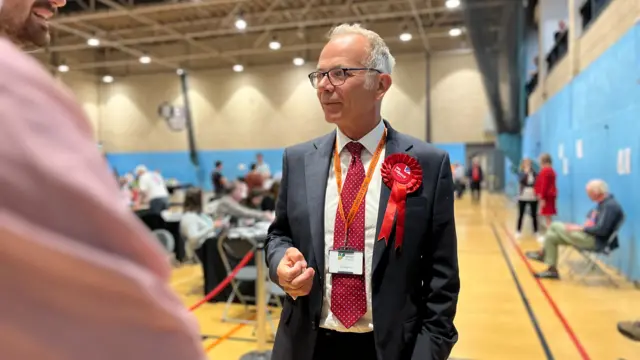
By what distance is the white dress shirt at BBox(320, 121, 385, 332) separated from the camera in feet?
4.82

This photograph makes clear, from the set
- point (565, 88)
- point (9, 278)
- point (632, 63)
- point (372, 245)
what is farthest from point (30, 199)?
point (565, 88)

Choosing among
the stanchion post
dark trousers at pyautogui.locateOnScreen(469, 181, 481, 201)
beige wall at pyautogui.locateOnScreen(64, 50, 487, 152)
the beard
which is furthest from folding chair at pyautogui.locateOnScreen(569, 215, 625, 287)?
beige wall at pyautogui.locateOnScreen(64, 50, 487, 152)

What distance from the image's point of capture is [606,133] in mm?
7133

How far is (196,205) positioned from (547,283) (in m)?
4.59

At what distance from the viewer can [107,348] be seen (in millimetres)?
384

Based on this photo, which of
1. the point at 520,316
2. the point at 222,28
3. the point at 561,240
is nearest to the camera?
the point at 520,316

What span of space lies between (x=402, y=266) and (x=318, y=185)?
0.36 metres

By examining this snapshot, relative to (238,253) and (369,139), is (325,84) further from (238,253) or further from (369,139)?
(238,253)

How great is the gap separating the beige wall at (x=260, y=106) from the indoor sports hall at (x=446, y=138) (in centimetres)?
7

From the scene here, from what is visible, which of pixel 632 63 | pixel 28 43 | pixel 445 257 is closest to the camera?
pixel 28 43

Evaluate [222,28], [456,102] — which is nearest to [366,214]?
[222,28]

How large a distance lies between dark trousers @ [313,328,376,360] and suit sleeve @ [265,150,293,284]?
0.82 ft

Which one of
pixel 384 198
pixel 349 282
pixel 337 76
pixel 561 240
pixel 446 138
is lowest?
pixel 561 240

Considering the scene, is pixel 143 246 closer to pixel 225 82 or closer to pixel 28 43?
pixel 28 43
